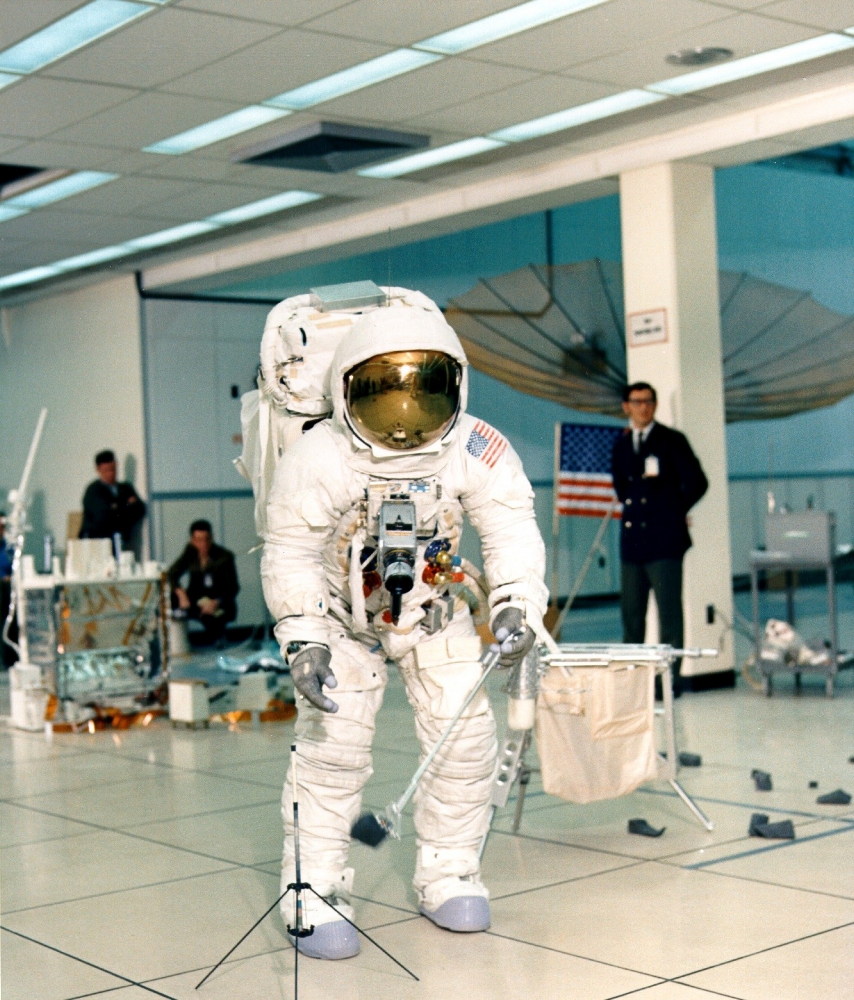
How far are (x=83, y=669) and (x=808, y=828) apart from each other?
410 centimetres

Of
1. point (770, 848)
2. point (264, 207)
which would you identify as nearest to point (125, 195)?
point (264, 207)

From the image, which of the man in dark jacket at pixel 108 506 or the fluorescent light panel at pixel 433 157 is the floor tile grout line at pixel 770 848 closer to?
the fluorescent light panel at pixel 433 157

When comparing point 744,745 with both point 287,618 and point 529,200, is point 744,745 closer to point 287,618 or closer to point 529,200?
point 287,618

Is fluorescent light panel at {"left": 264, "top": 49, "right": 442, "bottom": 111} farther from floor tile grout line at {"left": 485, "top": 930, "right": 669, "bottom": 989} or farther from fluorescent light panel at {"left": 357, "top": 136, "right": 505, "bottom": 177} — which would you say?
floor tile grout line at {"left": 485, "top": 930, "right": 669, "bottom": 989}

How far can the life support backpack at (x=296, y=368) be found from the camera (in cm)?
366

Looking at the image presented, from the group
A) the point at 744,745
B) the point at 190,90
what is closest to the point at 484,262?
the point at 190,90

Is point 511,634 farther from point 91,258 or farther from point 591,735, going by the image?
point 91,258

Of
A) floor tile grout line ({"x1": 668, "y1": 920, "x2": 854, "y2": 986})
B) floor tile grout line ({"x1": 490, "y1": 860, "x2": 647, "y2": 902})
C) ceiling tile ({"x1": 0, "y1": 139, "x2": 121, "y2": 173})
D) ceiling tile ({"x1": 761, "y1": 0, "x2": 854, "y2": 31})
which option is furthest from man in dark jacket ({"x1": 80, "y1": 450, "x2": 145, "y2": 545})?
floor tile grout line ({"x1": 668, "y1": 920, "x2": 854, "y2": 986})

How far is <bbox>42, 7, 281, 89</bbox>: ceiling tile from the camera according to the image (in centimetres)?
551

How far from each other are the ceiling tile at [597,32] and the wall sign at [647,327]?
1862 mm

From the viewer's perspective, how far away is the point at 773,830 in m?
4.30

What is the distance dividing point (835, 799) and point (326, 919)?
215cm

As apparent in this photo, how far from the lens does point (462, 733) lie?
351cm

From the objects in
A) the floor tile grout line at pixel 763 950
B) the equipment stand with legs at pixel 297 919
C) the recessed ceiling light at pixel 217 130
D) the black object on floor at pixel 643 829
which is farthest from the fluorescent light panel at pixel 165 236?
the floor tile grout line at pixel 763 950
